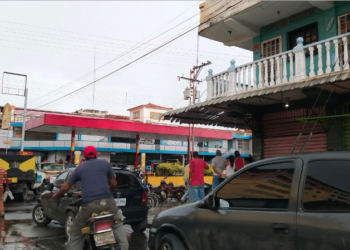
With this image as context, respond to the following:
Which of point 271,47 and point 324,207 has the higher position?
point 271,47

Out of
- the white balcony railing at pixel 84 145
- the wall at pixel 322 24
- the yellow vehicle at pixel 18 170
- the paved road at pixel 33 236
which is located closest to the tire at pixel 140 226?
the paved road at pixel 33 236

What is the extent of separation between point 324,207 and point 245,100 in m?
6.62

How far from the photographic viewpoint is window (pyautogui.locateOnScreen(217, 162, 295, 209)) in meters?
3.18

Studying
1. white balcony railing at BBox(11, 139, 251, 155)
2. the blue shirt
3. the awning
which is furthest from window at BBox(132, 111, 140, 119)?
the blue shirt

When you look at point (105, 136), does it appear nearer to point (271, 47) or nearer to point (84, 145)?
point (84, 145)

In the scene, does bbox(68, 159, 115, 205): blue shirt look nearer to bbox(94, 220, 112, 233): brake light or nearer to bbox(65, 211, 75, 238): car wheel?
bbox(94, 220, 112, 233): brake light

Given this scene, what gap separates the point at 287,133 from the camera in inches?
395

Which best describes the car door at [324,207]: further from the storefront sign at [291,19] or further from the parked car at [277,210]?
the storefront sign at [291,19]

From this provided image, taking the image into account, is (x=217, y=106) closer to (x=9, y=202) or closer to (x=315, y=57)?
(x=315, y=57)

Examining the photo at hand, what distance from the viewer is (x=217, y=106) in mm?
9719

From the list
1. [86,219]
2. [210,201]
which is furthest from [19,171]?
[210,201]

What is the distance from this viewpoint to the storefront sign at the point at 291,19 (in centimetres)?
994

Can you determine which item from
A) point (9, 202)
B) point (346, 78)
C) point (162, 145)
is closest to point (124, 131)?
point (9, 202)

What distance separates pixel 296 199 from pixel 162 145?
4350 centimetres
